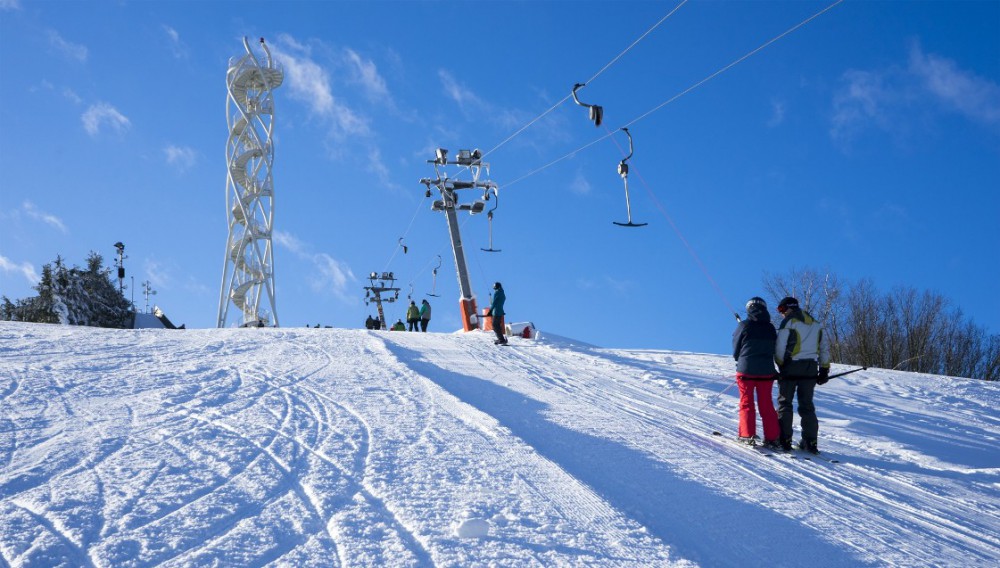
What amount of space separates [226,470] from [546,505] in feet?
8.78

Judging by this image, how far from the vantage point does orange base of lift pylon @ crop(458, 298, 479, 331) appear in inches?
1093

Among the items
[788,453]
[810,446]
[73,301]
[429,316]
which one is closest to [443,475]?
[788,453]

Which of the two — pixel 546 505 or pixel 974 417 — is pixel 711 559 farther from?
pixel 974 417

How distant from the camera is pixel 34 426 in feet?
24.1

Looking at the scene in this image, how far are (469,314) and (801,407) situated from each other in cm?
2057

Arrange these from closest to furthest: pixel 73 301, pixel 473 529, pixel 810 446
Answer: pixel 473 529 < pixel 810 446 < pixel 73 301

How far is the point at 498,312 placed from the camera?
755 inches

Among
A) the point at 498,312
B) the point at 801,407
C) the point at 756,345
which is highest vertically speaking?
the point at 498,312

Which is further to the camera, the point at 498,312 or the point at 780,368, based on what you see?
the point at 498,312

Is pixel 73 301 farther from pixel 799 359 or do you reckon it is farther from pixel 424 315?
pixel 799 359

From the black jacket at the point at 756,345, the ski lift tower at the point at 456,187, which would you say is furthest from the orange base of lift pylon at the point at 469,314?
the black jacket at the point at 756,345

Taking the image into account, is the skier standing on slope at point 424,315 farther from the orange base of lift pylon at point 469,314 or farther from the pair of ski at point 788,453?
the pair of ski at point 788,453

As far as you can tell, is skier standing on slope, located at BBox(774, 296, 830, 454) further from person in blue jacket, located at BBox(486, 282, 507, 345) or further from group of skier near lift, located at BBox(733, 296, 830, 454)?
person in blue jacket, located at BBox(486, 282, 507, 345)

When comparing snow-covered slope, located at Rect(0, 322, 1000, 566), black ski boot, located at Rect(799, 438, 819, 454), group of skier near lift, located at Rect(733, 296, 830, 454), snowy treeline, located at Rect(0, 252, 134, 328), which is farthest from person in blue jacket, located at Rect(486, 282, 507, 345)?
snowy treeline, located at Rect(0, 252, 134, 328)
